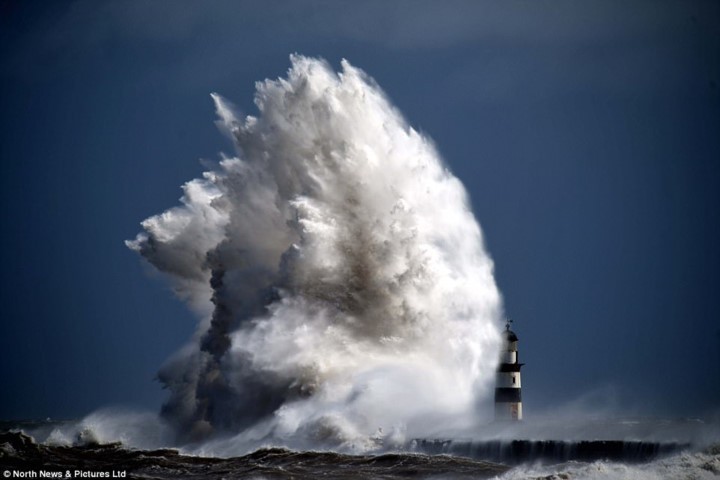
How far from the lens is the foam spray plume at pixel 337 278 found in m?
40.7

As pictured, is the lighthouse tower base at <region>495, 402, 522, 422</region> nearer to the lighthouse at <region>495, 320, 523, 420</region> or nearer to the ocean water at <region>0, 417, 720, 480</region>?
the lighthouse at <region>495, 320, 523, 420</region>

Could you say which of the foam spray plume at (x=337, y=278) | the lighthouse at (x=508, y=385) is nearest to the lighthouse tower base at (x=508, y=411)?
the lighthouse at (x=508, y=385)

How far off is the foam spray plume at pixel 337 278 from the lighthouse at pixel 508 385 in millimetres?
951

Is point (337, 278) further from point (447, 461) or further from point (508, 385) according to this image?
point (447, 461)

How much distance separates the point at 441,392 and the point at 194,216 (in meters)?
15.3

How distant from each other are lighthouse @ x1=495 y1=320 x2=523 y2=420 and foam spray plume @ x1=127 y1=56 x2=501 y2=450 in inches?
37.4

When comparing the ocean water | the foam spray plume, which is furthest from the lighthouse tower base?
the ocean water

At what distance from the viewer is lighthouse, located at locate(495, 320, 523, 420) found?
137 feet

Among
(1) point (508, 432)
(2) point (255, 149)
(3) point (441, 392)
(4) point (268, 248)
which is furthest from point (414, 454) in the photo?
(2) point (255, 149)

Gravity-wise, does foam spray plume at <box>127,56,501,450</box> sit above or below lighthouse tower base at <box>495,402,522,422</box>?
above

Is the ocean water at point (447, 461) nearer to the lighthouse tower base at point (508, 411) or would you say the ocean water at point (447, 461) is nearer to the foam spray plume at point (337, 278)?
the foam spray plume at point (337, 278)

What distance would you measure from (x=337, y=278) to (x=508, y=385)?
810cm

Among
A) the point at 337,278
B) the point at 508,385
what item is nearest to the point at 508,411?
the point at 508,385

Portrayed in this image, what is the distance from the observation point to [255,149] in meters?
45.8
